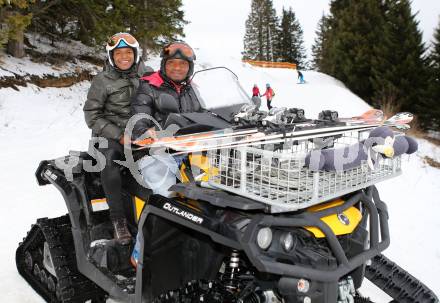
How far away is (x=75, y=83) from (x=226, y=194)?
48.1ft

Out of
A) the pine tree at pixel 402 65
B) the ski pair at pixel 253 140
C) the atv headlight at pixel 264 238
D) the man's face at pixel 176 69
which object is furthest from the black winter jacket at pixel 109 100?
the pine tree at pixel 402 65

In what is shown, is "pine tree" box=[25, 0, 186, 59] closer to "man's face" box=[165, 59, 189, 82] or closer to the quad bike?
"man's face" box=[165, 59, 189, 82]

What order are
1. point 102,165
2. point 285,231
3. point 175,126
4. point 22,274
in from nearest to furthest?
point 285,231, point 175,126, point 102,165, point 22,274

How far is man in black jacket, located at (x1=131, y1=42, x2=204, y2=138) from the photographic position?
12.6ft

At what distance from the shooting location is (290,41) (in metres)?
63.6

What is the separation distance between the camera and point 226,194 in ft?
9.34

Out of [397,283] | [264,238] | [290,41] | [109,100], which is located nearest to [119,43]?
[109,100]

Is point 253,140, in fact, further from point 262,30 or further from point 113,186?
point 262,30

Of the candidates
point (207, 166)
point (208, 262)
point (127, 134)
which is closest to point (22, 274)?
point (127, 134)

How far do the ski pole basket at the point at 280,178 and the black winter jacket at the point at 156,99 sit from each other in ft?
3.20

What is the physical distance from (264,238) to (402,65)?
32957mm

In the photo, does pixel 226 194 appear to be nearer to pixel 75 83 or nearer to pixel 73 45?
pixel 75 83

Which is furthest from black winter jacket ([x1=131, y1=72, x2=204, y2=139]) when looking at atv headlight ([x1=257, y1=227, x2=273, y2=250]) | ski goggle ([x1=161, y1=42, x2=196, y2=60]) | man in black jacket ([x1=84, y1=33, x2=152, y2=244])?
atv headlight ([x1=257, y1=227, x2=273, y2=250])

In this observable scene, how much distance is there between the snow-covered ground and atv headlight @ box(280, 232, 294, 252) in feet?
5.08
